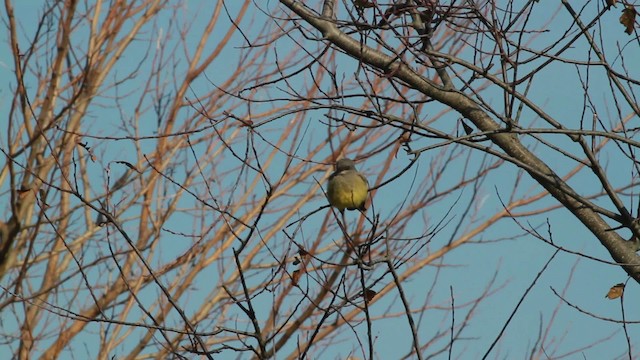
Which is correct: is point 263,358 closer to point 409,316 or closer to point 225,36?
point 409,316

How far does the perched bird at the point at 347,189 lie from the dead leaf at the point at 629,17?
1.57 meters

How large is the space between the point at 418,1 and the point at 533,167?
97 centimetres

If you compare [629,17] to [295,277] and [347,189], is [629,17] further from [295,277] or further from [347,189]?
[295,277]

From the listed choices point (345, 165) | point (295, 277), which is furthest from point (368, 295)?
point (345, 165)

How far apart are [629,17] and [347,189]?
65.4 inches

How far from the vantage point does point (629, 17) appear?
140 inches

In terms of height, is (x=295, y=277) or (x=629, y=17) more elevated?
(x=629, y=17)

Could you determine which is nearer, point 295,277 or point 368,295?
point 368,295

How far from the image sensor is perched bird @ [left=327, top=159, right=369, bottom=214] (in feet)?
14.6

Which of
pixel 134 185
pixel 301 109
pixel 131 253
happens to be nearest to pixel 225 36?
pixel 134 185

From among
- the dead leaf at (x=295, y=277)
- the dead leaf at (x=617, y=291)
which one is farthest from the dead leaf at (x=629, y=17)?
the dead leaf at (x=295, y=277)

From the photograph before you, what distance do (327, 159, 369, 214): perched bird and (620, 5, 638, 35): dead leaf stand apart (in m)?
1.57

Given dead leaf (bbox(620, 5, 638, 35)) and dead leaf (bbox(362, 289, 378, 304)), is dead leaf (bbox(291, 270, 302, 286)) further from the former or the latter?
dead leaf (bbox(620, 5, 638, 35))

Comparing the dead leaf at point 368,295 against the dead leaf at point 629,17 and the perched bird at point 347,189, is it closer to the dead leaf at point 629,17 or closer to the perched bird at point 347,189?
the perched bird at point 347,189
